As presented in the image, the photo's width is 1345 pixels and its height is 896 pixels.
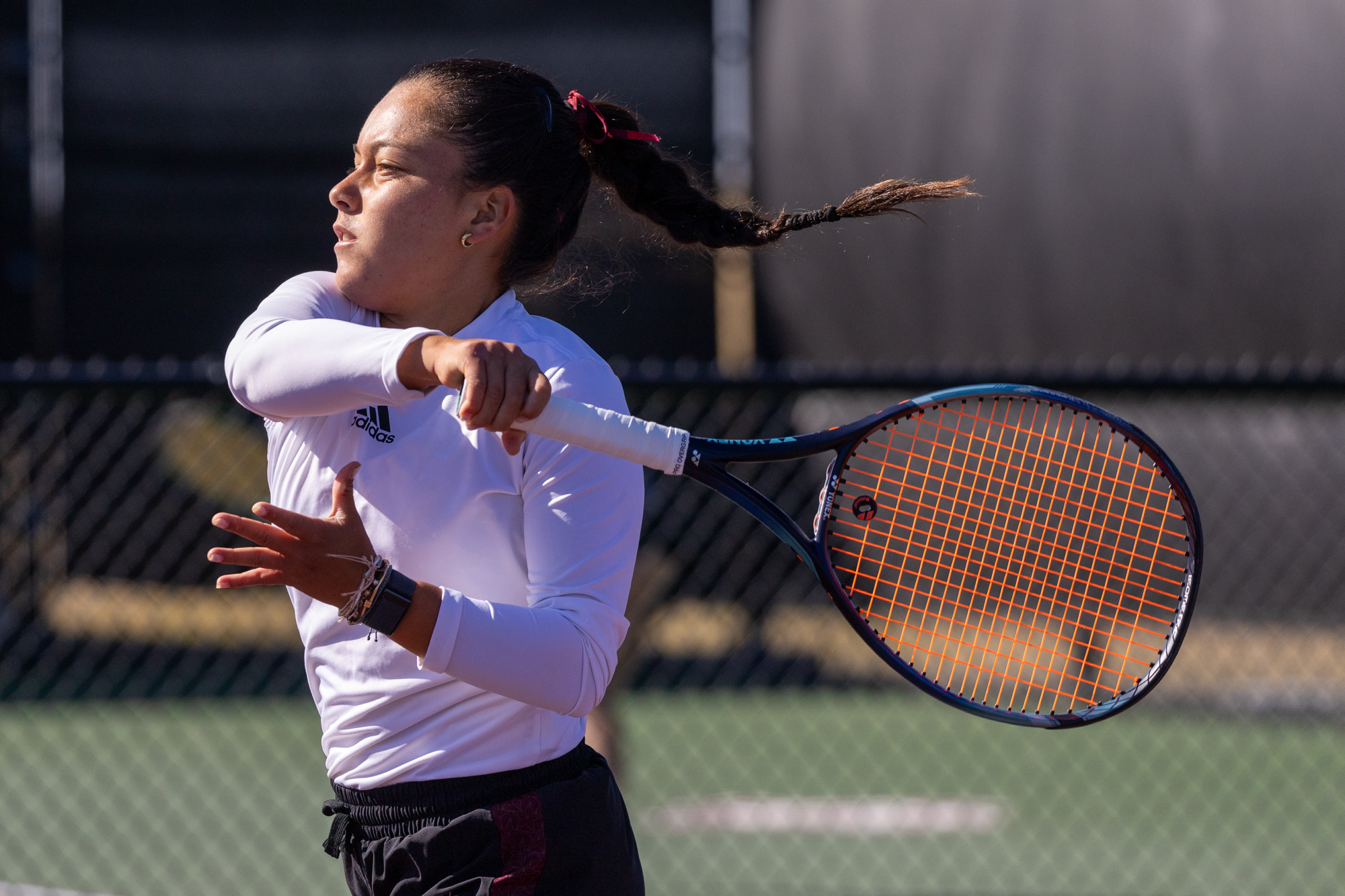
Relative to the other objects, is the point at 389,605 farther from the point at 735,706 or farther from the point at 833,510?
the point at 735,706

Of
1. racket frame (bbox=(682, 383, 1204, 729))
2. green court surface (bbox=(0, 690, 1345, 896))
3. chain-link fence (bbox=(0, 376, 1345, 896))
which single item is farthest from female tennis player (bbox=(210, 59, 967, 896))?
green court surface (bbox=(0, 690, 1345, 896))

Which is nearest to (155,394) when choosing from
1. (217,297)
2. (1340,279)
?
(217,297)

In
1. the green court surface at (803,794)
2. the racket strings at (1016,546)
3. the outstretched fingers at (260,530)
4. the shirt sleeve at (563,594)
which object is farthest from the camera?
the green court surface at (803,794)

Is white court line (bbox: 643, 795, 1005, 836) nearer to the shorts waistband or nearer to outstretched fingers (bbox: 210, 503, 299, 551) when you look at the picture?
the shorts waistband

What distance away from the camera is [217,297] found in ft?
21.9

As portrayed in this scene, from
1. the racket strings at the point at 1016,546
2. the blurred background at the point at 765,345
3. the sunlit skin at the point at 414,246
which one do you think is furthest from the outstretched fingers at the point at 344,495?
the blurred background at the point at 765,345

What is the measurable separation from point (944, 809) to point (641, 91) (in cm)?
364

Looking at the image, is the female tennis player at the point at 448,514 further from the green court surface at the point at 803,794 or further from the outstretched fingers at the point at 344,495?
the green court surface at the point at 803,794

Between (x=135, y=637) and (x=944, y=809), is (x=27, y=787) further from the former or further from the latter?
(x=944, y=809)

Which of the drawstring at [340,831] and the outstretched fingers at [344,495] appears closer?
the outstretched fingers at [344,495]

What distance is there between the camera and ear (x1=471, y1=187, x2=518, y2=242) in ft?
5.60

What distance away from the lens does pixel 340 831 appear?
5.53ft

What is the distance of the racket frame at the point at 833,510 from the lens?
181 cm

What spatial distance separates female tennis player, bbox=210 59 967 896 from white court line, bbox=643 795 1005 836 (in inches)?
106
